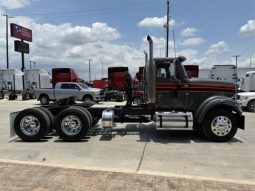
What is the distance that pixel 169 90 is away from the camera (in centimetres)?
1074

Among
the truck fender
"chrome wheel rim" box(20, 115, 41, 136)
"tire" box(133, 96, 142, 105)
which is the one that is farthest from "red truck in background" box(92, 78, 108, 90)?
the truck fender

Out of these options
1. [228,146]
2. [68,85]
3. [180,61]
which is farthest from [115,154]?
[68,85]

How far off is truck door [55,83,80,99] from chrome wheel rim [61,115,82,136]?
17192 mm

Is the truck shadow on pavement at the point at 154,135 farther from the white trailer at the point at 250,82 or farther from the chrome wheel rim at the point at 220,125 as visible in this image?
the white trailer at the point at 250,82

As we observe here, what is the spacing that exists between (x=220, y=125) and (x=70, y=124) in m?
4.26

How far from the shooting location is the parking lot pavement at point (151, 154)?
22.7ft

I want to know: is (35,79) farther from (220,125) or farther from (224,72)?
(220,125)

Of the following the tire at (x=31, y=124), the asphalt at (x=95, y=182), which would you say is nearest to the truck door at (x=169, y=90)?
the tire at (x=31, y=124)

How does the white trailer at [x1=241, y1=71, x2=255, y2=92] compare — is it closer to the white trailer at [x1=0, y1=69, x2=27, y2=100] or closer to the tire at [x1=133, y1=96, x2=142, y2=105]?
the tire at [x1=133, y1=96, x2=142, y2=105]

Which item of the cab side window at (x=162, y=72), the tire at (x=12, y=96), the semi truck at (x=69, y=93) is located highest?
the cab side window at (x=162, y=72)

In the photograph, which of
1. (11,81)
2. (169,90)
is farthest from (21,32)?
(169,90)

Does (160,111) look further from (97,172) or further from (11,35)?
(11,35)

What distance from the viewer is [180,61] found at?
1064 cm

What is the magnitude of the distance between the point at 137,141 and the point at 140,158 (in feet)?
7.16
